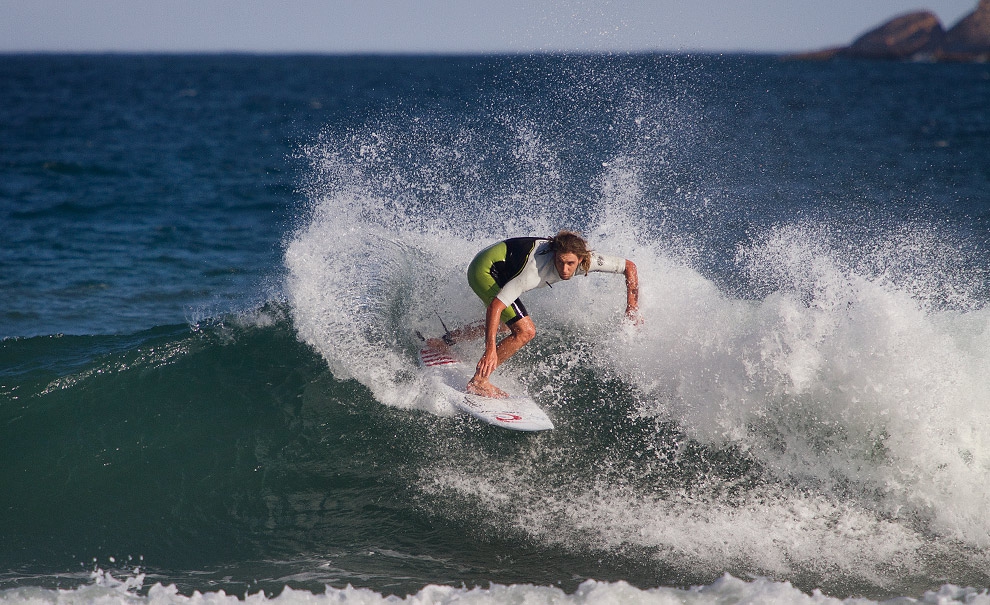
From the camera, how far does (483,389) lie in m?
6.20

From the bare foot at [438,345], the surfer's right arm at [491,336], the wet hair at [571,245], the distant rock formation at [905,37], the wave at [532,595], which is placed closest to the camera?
the wave at [532,595]

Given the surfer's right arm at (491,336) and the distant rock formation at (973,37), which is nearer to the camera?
the surfer's right arm at (491,336)

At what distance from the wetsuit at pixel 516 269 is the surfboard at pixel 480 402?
0.69 metres

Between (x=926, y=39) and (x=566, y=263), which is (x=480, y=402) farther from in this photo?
(x=926, y=39)

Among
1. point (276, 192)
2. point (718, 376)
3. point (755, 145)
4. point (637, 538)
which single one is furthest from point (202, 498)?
point (755, 145)

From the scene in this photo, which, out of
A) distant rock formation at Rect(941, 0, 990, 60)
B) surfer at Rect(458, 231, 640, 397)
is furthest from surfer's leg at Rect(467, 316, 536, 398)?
distant rock formation at Rect(941, 0, 990, 60)

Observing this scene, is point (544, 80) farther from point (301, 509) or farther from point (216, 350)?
point (301, 509)

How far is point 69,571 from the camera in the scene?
488cm

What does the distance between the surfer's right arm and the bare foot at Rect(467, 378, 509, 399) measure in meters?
0.07

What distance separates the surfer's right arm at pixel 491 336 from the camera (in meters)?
6.09

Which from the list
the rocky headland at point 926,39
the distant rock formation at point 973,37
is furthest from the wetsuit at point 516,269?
the distant rock formation at point 973,37

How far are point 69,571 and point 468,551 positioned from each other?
8.82 ft

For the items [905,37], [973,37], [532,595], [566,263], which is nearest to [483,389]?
[566,263]

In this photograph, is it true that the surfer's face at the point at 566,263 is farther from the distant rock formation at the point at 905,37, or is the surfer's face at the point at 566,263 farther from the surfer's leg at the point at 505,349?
the distant rock formation at the point at 905,37
